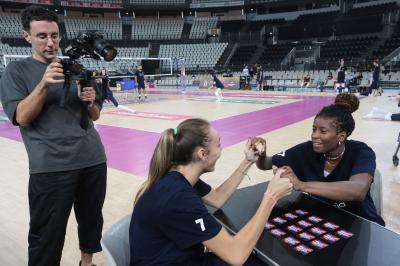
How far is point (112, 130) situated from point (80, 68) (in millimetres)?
6584

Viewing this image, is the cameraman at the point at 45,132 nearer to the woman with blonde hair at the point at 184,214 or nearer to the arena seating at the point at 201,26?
the woman with blonde hair at the point at 184,214

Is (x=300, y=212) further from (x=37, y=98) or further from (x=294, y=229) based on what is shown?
(x=37, y=98)

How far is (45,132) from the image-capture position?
6.64 ft

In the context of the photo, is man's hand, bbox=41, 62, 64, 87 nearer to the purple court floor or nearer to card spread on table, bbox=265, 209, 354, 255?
card spread on table, bbox=265, 209, 354, 255

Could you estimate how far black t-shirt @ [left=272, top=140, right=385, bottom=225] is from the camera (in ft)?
6.84

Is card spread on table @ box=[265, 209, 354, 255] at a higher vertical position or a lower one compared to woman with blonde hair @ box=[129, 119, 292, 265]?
lower

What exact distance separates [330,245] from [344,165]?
858mm

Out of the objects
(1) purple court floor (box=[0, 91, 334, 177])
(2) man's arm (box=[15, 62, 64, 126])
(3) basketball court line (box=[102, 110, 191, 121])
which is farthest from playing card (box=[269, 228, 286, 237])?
(3) basketball court line (box=[102, 110, 191, 121])

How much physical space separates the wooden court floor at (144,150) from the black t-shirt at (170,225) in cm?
153

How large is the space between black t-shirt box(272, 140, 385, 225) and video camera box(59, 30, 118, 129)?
149cm

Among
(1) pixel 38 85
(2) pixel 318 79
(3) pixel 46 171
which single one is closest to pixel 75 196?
(3) pixel 46 171

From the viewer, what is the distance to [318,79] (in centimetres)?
2159

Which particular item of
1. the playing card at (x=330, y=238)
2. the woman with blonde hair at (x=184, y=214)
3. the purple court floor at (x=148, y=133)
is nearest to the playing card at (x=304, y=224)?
the playing card at (x=330, y=238)

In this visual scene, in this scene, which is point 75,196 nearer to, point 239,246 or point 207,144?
point 207,144
